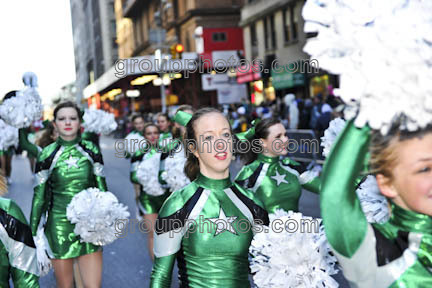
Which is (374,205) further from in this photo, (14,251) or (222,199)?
(14,251)

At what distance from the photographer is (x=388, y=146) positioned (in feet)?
5.81

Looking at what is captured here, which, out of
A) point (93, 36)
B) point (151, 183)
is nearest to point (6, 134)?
point (151, 183)

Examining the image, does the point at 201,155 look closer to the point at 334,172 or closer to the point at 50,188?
the point at 334,172

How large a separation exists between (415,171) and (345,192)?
9.8 inches

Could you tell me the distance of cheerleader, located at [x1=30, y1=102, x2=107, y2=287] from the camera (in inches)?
194

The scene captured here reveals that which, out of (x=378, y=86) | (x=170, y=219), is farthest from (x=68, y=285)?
(x=378, y=86)

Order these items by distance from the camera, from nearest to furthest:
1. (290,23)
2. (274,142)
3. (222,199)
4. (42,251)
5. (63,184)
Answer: (222,199), (42,251), (274,142), (63,184), (290,23)

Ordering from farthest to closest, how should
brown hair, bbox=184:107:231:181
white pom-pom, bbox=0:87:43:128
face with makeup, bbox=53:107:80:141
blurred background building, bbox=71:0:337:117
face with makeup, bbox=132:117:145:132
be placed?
blurred background building, bbox=71:0:337:117 < face with makeup, bbox=132:117:145:132 < white pom-pom, bbox=0:87:43:128 < face with makeup, bbox=53:107:80:141 < brown hair, bbox=184:107:231:181

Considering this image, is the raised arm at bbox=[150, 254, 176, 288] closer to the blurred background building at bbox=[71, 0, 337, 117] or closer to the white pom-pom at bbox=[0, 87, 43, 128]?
the blurred background building at bbox=[71, 0, 337, 117]

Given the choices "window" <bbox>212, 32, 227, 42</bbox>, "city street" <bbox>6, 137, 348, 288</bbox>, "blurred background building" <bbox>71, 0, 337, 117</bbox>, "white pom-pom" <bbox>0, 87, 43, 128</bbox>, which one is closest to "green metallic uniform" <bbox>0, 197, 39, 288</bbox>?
"white pom-pom" <bbox>0, 87, 43, 128</bbox>

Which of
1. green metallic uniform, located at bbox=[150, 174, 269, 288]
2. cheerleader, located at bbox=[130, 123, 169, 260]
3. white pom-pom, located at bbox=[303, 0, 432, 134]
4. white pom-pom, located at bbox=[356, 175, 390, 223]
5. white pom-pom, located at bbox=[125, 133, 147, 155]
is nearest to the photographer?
white pom-pom, located at bbox=[303, 0, 432, 134]

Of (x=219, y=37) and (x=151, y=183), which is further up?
(x=219, y=37)

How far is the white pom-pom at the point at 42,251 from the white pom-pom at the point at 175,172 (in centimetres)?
178

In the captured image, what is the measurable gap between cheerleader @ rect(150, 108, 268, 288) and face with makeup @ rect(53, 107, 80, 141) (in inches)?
95.6
